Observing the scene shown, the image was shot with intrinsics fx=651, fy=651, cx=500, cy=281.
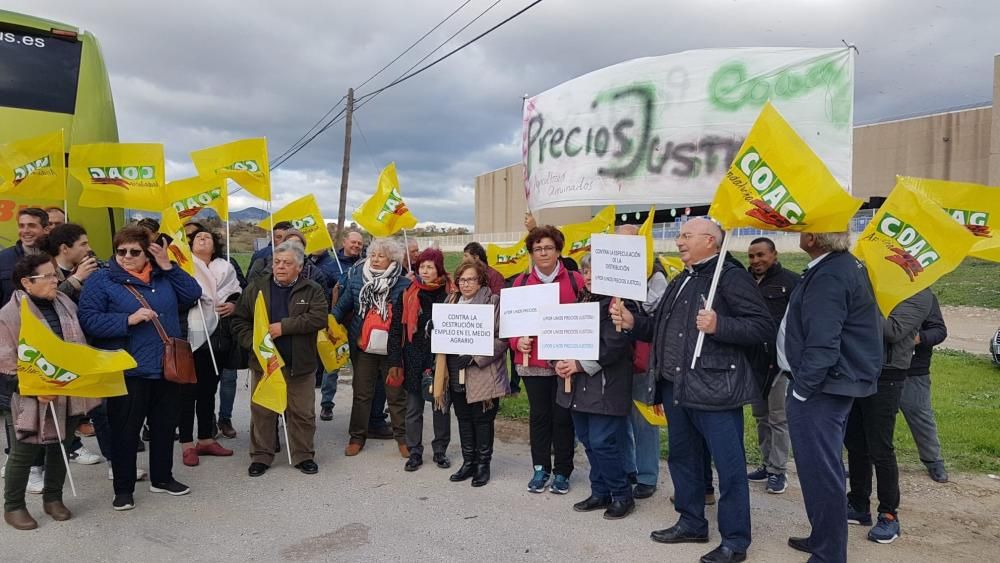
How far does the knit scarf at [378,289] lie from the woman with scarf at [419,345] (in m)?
0.17

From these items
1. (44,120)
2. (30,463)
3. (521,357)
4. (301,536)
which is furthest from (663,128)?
(44,120)

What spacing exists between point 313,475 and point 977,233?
5.01m

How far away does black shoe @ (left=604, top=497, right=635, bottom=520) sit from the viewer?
14.7 ft

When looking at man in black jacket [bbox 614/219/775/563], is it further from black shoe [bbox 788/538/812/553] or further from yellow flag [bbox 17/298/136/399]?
yellow flag [bbox 17/298/136/399]

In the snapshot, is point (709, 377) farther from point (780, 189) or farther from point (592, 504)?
point (592, 504)

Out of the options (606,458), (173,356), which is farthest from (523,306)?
(173,356)

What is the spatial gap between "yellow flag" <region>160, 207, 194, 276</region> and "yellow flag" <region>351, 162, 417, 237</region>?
1888mm

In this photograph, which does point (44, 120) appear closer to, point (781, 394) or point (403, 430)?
point (403, 430)

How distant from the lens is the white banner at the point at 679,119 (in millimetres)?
4738

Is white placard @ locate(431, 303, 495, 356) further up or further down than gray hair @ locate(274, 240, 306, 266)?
further down

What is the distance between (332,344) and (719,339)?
396 centimetres

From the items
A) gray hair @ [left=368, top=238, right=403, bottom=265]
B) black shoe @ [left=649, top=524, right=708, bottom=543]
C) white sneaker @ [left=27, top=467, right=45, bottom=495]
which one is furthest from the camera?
gray hair @ [left=368, top=238, right=403, bottom=265]

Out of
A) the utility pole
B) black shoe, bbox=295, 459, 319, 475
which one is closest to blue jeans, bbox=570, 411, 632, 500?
black shoe, bbox=295, 459, 319, 475

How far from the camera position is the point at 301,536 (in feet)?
13.7
